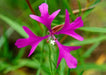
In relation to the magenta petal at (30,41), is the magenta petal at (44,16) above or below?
above

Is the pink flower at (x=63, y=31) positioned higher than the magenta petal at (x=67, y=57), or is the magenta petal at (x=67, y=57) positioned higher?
the pink flower at (x=63, y=31)

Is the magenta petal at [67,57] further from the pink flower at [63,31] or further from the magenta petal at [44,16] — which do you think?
the magenta petal at [44,16]

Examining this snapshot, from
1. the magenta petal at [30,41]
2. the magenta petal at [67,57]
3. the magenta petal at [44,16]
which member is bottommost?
the magenta petal at [67,57]

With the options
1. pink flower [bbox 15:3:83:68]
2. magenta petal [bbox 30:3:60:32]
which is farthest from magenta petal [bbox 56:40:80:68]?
magenta petal [bbox 30:3:60:32]

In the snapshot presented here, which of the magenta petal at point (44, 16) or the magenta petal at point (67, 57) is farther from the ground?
the magenta petal at point (44, 16)

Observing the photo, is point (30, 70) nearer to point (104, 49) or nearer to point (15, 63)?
point (15, 63)

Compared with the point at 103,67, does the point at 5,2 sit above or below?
above

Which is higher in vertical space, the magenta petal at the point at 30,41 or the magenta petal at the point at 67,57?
the magenta petal at the point at 30,41

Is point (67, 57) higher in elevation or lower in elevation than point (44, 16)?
lower

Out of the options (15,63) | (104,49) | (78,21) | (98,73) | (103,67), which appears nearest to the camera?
(78,21)

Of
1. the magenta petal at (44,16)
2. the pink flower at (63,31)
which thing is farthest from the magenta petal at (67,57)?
the magenta petal at (44,16)

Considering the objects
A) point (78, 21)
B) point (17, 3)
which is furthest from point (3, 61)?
point (78, 21)
